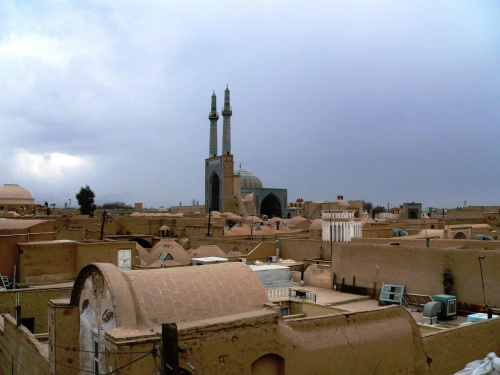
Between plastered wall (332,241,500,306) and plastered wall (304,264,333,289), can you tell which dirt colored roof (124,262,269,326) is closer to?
plastered wall (332,241,500,306)

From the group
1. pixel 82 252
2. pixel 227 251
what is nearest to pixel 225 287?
pixel 82 252

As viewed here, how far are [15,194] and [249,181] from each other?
3683cm

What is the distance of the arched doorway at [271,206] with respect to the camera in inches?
2938

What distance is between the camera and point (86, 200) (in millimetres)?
56406

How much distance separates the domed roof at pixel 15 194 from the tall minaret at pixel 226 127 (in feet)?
86.5

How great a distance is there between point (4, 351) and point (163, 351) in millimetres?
9184

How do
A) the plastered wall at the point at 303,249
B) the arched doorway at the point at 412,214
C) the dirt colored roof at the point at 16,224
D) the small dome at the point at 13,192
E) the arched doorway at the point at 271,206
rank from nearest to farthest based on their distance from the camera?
the dirt colored roof at the point at 16,224, the plastered wall at the point at 303,249, the small dome at the point at 13,192, the arched doorway at the point at 412,214, the arched doorway at the point at 271,206

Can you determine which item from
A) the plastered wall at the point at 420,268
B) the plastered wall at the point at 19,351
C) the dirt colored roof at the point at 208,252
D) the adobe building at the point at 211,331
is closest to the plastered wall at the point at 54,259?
the plastered wall at the point at 19,351

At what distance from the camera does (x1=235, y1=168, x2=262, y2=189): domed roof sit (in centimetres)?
7851

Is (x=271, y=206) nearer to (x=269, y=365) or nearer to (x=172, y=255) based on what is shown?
(x=172, y=255)

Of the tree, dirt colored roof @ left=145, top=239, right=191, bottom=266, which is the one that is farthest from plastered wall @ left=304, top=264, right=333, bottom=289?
the tree

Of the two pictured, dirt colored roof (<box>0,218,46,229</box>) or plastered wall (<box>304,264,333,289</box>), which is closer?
dirt colored roof (<box>0,218,46,229</box>)

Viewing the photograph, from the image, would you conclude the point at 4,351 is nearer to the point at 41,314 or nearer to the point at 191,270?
the point at 41,314

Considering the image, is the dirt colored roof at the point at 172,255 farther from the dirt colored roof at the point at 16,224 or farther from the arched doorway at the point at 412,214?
the arched doorway at the point at 412,214
